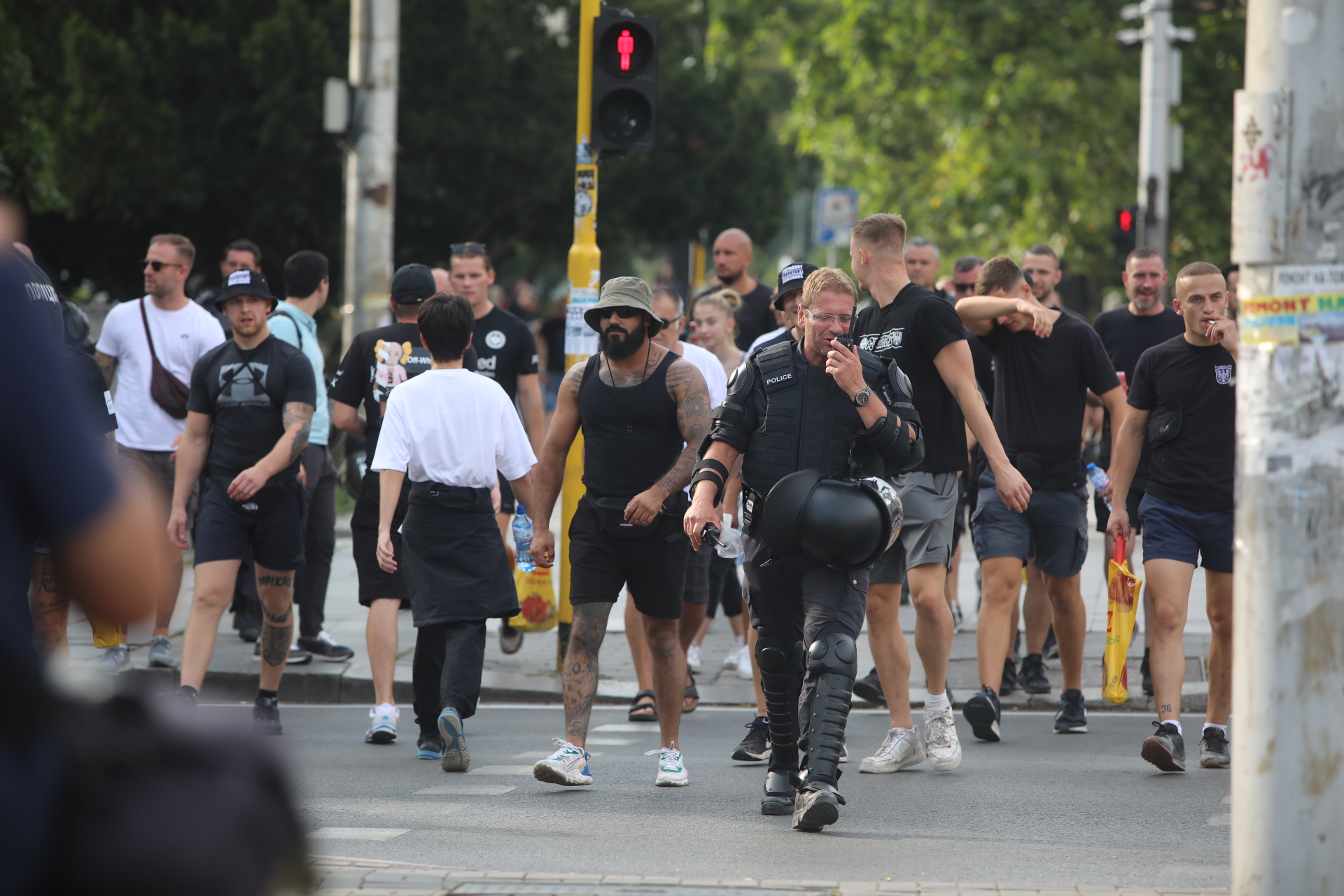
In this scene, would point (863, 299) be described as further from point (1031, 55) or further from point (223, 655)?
point (223, 655)

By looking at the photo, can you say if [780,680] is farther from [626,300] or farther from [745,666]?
[745,666]

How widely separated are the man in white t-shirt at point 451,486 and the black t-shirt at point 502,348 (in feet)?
7.04

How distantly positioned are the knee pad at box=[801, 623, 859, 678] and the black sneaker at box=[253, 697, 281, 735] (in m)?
2.85

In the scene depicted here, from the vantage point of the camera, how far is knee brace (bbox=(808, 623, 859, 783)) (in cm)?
564

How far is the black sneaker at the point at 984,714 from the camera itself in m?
7.29

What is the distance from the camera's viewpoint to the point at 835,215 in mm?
20641

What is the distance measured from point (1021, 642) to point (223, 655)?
449cm

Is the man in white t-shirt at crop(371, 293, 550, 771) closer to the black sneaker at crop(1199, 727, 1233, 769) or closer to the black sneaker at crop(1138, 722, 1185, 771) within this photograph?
the black sneaker at crop(1138, 722, 1185, 771)

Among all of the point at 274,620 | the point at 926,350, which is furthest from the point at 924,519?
the point at 274,620

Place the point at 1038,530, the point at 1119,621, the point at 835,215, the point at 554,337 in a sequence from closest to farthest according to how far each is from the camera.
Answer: the point at 1119,621 → the point at 1038,530 → the point at 554,337 → the point at 835,215

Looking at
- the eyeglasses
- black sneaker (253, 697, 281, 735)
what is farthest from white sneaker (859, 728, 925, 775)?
black sneaker (253, 697, 281, 735)

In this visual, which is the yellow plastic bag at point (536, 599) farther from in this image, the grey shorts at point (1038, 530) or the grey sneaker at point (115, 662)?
the grey shorts at point (1038, 530)

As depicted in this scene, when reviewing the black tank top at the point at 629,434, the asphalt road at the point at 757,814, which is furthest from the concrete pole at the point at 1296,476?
the black tank top at the point at 629,434

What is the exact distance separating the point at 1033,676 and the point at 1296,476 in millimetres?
4774
